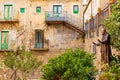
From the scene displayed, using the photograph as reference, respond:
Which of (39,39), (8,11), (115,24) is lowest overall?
(39,39)

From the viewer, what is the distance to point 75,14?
124 ft

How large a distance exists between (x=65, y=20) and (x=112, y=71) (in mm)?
19138

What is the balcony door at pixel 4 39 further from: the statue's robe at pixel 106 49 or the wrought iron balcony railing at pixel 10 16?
the statue's robe at pixel 106 49

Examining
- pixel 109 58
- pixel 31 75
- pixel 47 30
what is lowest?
pixel 31 75

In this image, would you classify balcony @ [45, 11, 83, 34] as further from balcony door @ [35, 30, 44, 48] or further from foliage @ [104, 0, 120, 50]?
foliage @ [104, 0, 120, 50]

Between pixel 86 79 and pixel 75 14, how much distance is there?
62.1 feet

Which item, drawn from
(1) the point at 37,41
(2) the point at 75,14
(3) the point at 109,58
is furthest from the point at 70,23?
(3) the point at 109,58

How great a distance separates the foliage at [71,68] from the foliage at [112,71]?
100 cm

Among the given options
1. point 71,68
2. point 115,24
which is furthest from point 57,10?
point 115,24

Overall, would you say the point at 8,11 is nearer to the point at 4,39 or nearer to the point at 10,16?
the point at 10,16

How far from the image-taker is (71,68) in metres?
19.6

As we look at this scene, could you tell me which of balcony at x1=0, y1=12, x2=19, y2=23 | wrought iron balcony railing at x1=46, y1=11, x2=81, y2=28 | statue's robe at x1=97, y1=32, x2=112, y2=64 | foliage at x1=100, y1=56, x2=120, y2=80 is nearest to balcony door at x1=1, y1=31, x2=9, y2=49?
A: balcony at x1=0, y1=12, x2=19, y2=23

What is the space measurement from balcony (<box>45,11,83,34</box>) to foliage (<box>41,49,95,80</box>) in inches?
649

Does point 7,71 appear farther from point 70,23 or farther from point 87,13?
point 87,13
